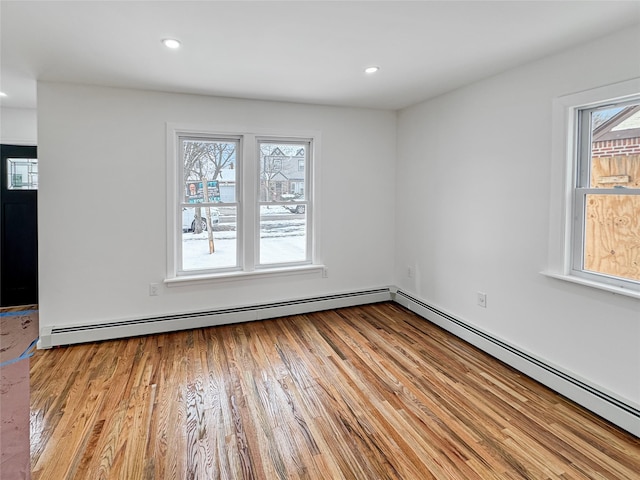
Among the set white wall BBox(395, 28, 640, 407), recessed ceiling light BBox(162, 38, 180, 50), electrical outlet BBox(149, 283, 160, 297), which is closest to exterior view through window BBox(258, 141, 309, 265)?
electrical outlet BBox(149, 283, 160, 297)

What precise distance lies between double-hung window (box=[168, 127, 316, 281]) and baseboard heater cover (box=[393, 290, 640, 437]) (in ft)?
5.60

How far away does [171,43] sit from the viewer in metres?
2.41

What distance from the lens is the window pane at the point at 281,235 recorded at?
163 inches

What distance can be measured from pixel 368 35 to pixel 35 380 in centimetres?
338

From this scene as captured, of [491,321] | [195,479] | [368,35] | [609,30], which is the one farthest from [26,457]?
[609,30]

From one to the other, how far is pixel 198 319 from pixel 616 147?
3.72 meters

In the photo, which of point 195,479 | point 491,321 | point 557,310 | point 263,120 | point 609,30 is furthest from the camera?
point 263,120

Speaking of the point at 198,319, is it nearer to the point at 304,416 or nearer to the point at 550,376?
the point at 304,416

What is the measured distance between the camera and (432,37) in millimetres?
2332

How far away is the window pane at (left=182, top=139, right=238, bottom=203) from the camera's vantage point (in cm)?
380

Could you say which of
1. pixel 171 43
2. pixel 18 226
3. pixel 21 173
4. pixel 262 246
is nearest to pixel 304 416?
pixel 262 246

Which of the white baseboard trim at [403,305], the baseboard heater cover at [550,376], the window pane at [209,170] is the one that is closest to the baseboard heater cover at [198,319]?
the white baseboard trim at [403,305]

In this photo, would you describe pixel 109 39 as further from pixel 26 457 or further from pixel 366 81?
pixel 26 457

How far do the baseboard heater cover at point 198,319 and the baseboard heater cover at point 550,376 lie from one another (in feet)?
3.24
